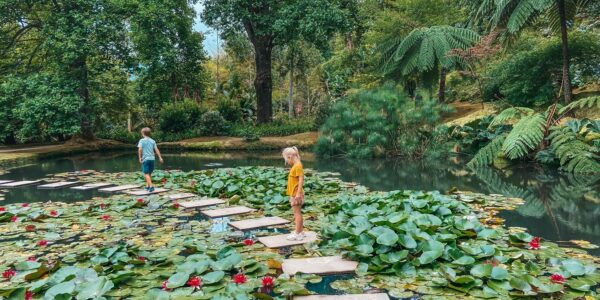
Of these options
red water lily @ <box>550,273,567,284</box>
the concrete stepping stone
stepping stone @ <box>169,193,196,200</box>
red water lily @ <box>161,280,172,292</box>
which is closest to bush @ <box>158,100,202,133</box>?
stepping stone @ <box>169,193,196,200</box>

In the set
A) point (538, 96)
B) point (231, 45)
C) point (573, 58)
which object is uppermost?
point (231, 45)

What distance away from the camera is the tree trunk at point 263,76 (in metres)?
17.5

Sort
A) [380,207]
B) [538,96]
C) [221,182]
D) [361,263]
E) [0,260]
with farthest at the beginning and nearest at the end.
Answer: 1. [538,96]
2. [221,182]
3. [380,207]
4. [0,260]
5. [361,263]

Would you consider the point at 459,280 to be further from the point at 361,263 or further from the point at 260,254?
the point at 260,254

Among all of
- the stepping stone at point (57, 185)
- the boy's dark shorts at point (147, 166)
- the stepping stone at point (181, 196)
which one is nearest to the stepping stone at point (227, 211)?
the stepping stone at point (181, 196)

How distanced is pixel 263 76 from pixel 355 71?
176 inches

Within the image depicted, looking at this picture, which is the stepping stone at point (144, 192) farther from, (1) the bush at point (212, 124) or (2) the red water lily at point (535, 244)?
(1) the bush at point (212, 124)

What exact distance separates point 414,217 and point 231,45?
61.4ft

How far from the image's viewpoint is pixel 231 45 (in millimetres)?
21234

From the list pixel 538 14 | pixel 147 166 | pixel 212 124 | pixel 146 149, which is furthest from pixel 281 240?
pixel 212 124

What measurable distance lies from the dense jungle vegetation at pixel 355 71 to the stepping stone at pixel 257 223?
17.3ft

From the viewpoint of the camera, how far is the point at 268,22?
16.0 meters

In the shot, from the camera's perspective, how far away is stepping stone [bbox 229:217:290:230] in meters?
4.50

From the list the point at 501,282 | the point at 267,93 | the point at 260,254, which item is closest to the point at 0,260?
the point at 260,254
